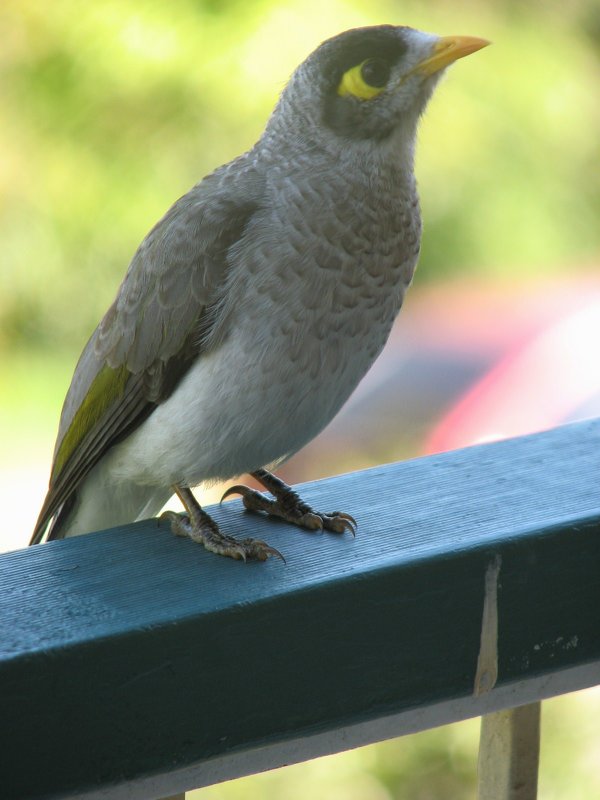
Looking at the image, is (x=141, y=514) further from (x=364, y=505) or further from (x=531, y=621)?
(x=531, y=621)

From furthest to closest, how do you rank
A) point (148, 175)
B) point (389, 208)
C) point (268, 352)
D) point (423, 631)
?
point (148, 175) → point (389, 208) → point (268, 352) → point (423, 631)

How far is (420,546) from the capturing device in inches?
53.7

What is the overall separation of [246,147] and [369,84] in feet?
11.0

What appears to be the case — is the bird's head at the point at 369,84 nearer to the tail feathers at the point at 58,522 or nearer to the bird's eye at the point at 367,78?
the bird's eye at the point at 367,78

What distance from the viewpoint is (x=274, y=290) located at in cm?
179

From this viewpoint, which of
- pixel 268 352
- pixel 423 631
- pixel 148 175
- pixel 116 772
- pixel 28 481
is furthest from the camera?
pixel 28 481

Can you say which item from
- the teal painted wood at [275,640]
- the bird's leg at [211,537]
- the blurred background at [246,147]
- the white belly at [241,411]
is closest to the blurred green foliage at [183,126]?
the blurred background at [246,147]

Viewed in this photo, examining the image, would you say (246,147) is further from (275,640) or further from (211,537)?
(275,640)

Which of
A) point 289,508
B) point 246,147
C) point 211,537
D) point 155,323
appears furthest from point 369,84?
point 246,147

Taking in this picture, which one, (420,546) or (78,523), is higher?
(78,523)

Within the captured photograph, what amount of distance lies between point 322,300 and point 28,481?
392 cm

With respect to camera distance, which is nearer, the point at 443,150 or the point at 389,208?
the point at 389,208

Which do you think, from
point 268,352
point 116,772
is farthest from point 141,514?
point 116,772

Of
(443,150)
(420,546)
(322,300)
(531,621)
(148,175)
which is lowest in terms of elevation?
(531,621)
